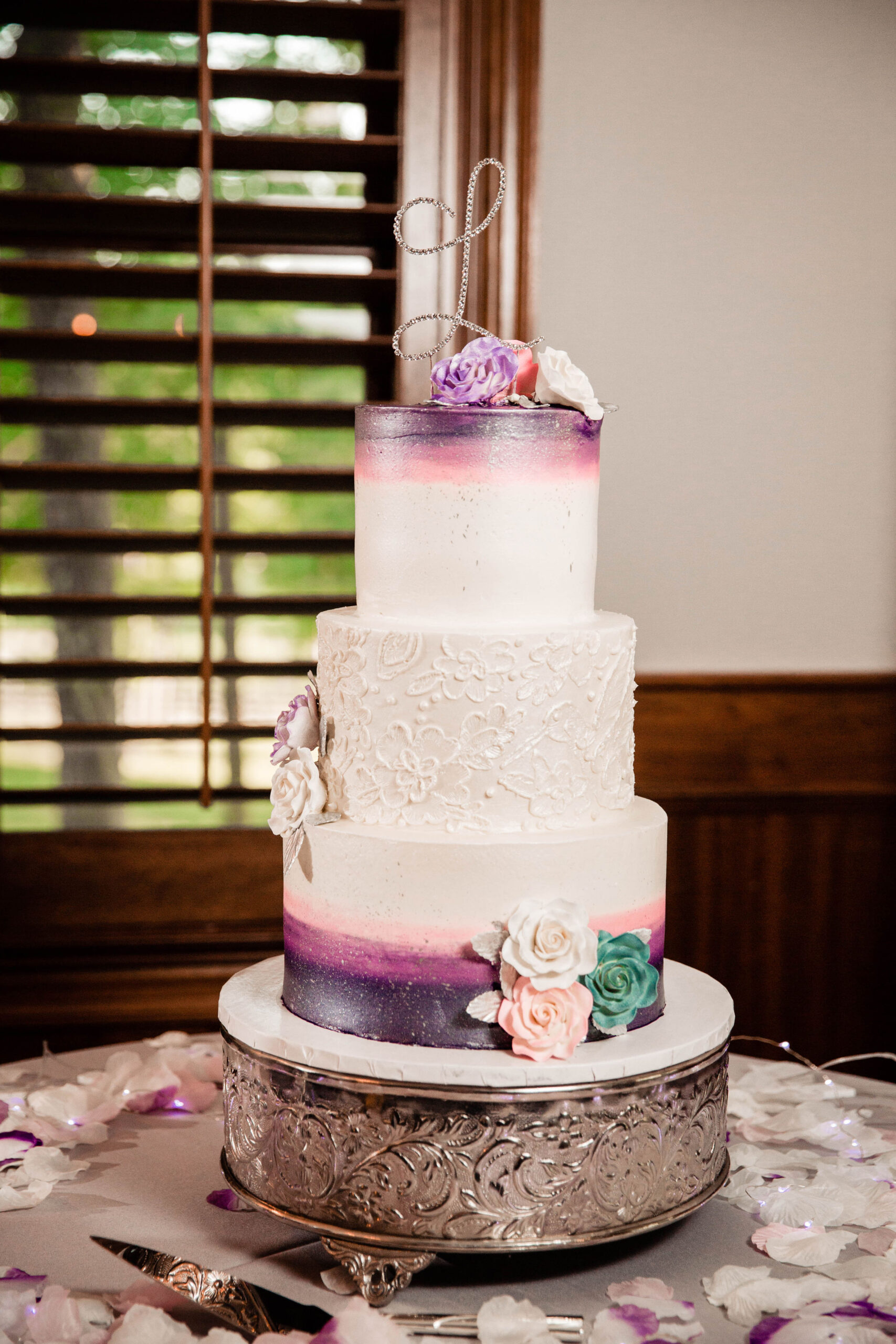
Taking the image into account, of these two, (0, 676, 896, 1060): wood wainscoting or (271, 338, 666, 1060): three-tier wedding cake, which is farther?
(0, 676, 896, 1060): wood wainscoting

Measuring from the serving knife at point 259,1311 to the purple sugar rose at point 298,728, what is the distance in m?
0.59

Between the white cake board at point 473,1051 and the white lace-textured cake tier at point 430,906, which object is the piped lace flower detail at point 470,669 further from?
the white cake board at point 473,1051

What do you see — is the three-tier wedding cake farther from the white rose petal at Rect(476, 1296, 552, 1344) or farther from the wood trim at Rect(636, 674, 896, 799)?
the wood trim at Rect(636, 674, 896, 799)

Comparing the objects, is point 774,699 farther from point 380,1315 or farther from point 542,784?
point 380,1315

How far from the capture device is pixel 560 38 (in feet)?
9.62

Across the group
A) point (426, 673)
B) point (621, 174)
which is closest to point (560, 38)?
point (621, 174)

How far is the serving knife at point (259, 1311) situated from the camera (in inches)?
51.6

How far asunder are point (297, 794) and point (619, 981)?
439mm

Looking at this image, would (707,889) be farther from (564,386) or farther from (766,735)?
(564,386)

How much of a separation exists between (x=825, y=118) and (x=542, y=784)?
7.17ft

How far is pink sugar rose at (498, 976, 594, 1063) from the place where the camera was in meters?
1.42

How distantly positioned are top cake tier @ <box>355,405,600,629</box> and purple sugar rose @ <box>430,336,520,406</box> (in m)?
0.04

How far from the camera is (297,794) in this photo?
1589 mm

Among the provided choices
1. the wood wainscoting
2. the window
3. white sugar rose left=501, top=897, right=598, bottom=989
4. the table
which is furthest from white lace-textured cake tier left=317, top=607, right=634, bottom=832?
the wood wainscoting
